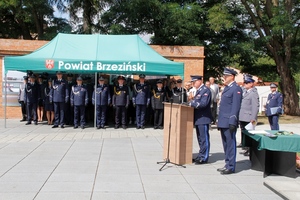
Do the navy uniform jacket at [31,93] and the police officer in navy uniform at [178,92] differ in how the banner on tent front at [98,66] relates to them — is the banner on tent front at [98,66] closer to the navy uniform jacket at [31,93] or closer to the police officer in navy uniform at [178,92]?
the police officer in navy uniform at [178,92]

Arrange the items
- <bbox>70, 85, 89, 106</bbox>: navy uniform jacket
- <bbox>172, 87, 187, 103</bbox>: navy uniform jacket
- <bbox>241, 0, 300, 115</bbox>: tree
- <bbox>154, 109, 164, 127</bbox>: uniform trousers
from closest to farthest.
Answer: <bbox>172, 87, 187, 103</bbox>: navy uniform jacket < <bbox>70, 85, 89, 106</bbox>: navy uniform jacket < <bbox>154, 109, 164, 127</bbox>: uniform trousers < <bbox>241, 0, 300, 115</bbox>: tree

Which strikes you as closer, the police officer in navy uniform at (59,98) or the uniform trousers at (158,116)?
the police officer in navy uniform at (59,98)

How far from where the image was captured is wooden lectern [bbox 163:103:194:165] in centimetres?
725

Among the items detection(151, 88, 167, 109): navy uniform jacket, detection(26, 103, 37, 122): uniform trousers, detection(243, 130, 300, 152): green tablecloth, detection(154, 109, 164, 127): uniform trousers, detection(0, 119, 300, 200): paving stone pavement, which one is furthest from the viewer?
detection(26, 103, 37, 122): uniform trousers

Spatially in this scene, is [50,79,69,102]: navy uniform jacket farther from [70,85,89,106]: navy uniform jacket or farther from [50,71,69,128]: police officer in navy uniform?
[70,85,89,106]: navy uniform jacket

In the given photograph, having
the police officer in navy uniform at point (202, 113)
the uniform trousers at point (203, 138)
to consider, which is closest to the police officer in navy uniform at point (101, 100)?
the police officer in navy uniform at point (202, 113)

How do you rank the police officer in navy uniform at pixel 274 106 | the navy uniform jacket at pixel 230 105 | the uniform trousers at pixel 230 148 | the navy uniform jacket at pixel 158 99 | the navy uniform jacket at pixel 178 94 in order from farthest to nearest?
the navy uniform jacket at pixel 158 99 < the navy uniform jacket at pixel 178 94 < the police officer in navy uniform at pixel 274 106 < the uniform trousers at pixel 230 148 < the navy uniform jacket at pixel 230 105

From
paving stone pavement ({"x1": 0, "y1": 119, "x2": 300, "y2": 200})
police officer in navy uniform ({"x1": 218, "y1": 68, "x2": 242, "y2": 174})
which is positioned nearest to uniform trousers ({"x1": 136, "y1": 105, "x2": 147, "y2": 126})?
paving stone pavement ({"x1": 0, "y1": 119, "x2": 300, "y2": 200})

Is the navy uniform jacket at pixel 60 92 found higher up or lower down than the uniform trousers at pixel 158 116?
higher up

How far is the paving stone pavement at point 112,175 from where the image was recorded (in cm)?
546

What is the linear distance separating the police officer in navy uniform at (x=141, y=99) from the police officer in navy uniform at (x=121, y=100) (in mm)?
341

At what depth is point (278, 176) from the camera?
6.80 m

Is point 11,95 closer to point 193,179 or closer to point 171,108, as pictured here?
point 171,108

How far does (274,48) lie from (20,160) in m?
19.2
